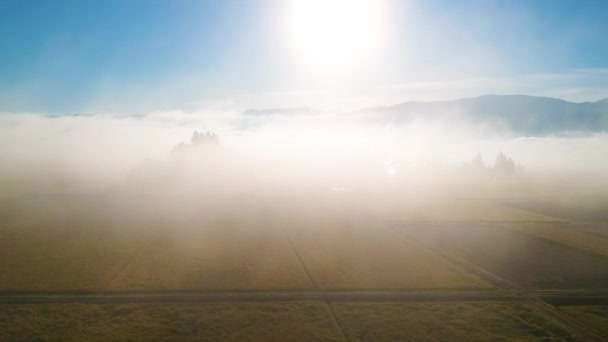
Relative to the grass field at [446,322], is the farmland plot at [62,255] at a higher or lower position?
higher

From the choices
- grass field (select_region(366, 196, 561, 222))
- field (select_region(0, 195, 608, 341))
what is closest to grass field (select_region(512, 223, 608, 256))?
field (select_region(0, 195, 608, 341))

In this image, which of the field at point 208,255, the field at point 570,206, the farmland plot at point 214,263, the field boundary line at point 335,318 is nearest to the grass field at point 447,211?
the field at point 570,206

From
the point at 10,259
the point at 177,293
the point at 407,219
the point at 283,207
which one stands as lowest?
the point at 177,293

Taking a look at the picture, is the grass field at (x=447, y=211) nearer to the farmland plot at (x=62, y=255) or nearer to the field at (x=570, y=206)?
the field at (x=570, y=206)

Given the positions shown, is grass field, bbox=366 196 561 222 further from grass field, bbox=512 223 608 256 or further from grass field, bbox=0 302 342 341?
grass field, bbox=0 302 342 341

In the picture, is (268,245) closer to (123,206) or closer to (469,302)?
(469,302)

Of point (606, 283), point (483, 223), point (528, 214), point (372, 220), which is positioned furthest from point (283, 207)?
point (606, 283)
